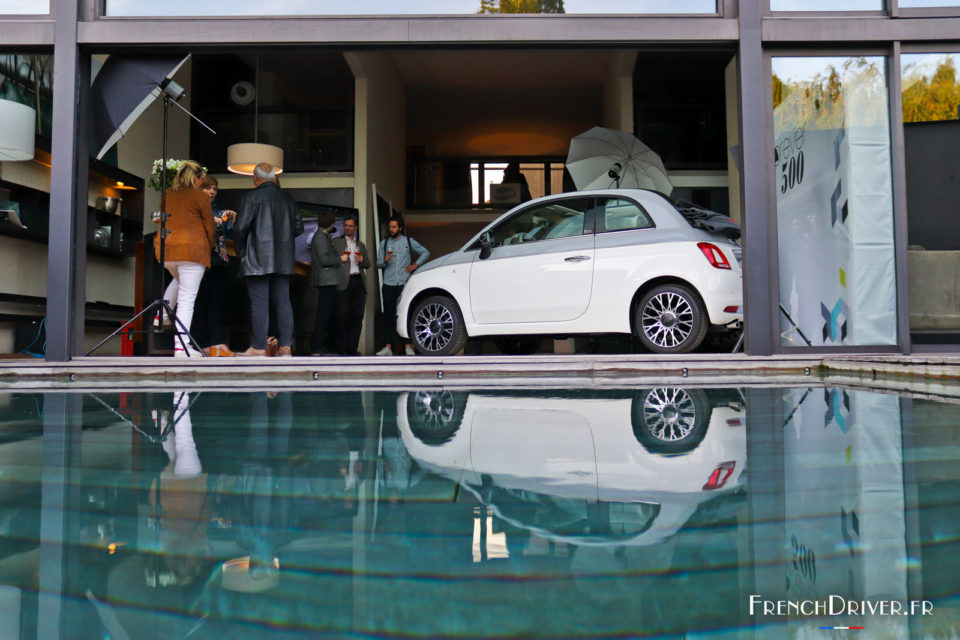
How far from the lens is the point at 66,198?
213 inches

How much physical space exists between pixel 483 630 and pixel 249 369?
4.35 meters

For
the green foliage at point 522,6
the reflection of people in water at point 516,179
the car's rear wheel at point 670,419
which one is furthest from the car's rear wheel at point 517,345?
the reflection of people in water at point 516,179

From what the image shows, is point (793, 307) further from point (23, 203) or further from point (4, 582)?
point (23, 203)

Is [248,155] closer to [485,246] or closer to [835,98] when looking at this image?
[485,246]

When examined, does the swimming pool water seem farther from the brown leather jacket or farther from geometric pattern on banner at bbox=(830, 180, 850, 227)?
the brown leather jacket

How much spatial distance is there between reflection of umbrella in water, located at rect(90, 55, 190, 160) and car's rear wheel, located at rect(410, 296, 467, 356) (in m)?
2.80

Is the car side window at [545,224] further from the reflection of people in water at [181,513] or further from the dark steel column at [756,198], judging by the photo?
the reflection of people in water at [181,513]

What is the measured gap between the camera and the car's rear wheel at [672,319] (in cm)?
576

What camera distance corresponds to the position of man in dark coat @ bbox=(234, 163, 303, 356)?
6.30 metres

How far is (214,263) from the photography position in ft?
24.6

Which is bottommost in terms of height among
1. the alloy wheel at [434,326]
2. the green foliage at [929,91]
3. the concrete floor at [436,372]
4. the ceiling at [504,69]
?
the concrete floor at [436,372]

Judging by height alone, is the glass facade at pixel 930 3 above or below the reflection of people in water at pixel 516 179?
below

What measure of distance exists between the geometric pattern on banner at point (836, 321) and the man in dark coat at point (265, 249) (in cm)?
417

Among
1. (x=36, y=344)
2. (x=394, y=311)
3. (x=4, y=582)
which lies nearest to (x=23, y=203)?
(x=36, y=344)
